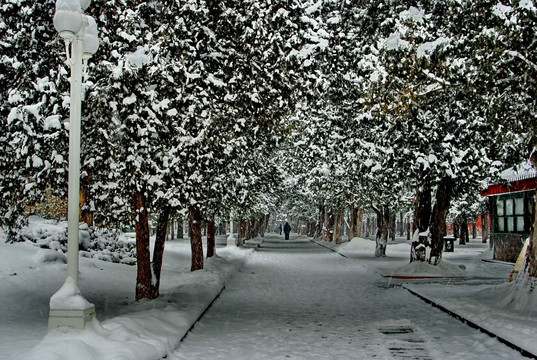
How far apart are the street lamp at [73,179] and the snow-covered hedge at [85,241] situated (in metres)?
8.83

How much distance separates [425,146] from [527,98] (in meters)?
7.81

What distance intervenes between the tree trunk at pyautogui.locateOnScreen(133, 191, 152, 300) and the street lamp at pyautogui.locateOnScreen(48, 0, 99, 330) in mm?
3957

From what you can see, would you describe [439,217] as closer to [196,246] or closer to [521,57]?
[196,246]

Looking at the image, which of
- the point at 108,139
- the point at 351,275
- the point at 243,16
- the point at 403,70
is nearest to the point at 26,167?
the point at 108,139

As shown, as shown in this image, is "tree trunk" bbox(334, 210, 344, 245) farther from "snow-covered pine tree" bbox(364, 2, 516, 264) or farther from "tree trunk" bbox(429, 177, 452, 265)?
"snow-covered pine tree" bbox(364, 2, 516, 264)

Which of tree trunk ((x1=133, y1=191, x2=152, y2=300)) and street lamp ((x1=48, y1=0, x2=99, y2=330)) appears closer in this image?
street lamp ((x1=48, y1=0, x2=99, y2=330))

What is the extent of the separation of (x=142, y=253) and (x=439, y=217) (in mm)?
12132

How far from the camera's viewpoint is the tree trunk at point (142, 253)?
11.2 meters

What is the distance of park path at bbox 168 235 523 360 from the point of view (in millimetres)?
8352

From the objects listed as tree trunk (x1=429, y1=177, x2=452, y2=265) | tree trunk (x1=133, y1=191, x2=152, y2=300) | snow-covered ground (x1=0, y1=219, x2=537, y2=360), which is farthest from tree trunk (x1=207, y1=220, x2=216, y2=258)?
tree trunk (x1=133, y1=191, x2=152, y2=300)

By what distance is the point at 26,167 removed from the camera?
9047 mm

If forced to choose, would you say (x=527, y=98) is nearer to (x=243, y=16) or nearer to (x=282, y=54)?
(x=282, y=54)

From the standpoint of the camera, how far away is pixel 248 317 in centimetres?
1166

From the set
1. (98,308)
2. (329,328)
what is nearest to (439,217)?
(329,328)
